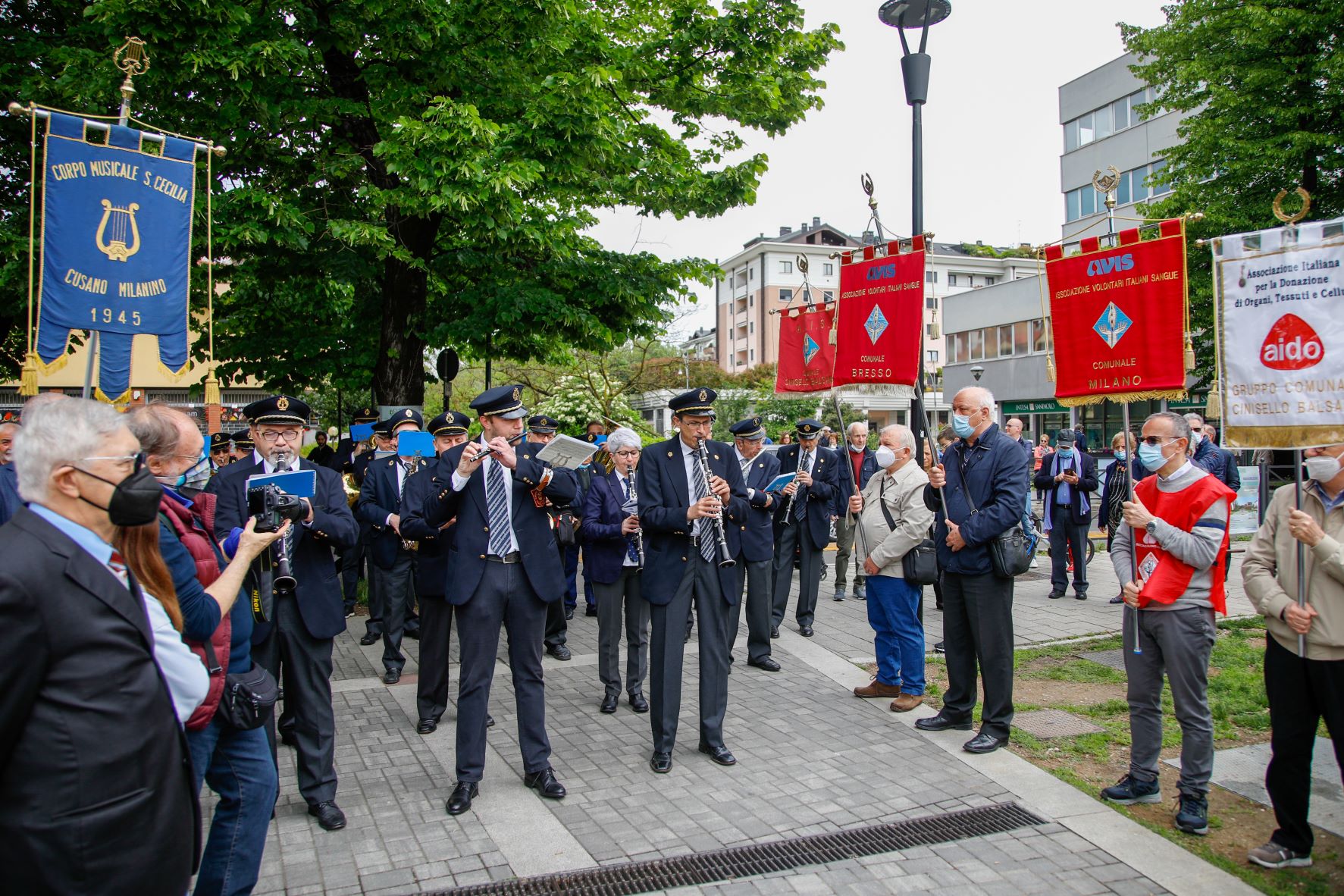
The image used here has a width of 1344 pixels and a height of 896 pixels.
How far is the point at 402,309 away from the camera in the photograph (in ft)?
39.4

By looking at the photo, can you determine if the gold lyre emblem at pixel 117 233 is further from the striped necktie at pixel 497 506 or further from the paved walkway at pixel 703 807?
the paved walkway at pixel 703 807

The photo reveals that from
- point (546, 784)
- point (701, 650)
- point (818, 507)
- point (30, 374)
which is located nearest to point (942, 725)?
point (701, 650)

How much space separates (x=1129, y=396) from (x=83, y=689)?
560cm

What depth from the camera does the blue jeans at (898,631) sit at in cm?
688

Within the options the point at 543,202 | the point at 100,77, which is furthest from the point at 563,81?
the point at 100,77

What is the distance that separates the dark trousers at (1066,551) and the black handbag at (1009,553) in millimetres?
5934

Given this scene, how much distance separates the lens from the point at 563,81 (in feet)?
33.7

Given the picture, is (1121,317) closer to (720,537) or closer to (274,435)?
(720,537)

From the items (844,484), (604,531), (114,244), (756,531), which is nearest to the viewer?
(114,244)

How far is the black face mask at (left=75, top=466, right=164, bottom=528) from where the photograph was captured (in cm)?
241

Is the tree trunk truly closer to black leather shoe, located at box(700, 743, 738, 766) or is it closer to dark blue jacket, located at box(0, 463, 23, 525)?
dark blue jacket, located at box(0, 463, 23, 525)

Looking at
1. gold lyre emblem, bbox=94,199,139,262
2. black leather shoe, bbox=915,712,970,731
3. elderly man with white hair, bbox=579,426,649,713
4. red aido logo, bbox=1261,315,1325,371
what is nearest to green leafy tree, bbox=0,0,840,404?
elderly man with white hair, bbox=579,426,649,713

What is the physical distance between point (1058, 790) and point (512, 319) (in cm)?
832

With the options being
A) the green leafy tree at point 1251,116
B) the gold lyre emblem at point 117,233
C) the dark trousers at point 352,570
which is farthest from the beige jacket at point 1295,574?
the green leafy tree at point 1251,116
